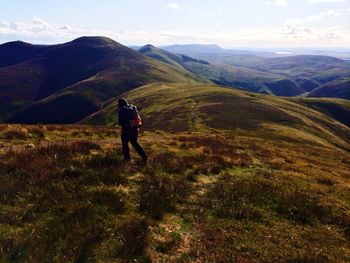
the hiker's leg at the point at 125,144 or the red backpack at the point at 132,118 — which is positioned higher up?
the red backpack at the point at 132,118

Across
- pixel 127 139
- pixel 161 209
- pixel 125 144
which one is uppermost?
pixel 127 139

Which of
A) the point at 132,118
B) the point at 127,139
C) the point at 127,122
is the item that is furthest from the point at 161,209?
the point at 132,118

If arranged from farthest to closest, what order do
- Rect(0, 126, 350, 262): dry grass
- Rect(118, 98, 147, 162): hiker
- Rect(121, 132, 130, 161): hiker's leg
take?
Rect(121, 132, 130, 161): hiker's leg < Rect(118, 98, 147, 162): hiker < Rect(0, 126, 350, 262): dry grass

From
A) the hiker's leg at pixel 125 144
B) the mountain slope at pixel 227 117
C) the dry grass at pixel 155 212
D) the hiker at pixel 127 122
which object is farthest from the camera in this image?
the mountain slope at pixel 227 117

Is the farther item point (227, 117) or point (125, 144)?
point (227, 117)

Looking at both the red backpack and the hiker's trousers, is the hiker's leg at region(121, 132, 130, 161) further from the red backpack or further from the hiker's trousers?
the red backpack

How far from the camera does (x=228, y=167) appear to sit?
23.2 meters

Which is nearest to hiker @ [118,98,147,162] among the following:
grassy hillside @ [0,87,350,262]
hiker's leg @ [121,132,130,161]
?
hiker's leg @ [121,132,130,161]

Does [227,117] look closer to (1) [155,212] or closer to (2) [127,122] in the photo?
(2) [127,122]

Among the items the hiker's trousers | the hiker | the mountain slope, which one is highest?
the hiker

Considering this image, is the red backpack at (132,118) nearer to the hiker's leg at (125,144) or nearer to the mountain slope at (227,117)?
the hiker's leg at (125,144)

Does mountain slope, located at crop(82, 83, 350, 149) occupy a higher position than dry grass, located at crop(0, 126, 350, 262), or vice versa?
dry grass, located at crop(0, 126, 350, 262)

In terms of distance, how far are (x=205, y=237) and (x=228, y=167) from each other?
10.8 metres

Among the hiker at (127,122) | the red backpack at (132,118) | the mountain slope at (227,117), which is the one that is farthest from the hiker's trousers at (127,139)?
the mountain slope at (227,117)
